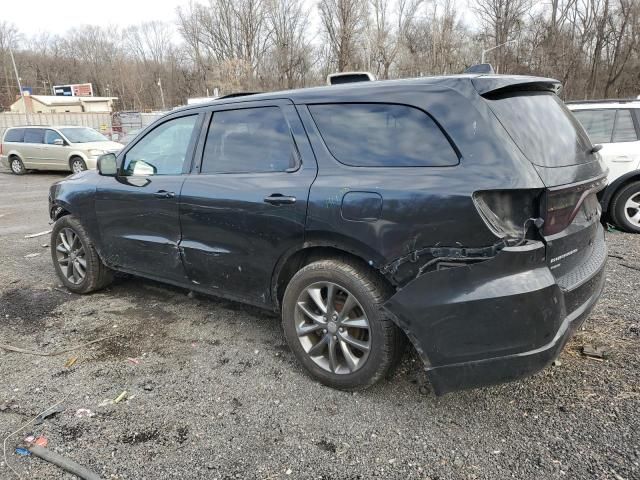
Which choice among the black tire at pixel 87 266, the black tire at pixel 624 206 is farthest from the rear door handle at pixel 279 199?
the black tire at pixel 624 206

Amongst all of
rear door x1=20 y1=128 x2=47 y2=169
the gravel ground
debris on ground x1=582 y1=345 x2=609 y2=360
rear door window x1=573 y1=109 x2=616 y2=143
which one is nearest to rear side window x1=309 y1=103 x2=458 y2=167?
the gravel ground

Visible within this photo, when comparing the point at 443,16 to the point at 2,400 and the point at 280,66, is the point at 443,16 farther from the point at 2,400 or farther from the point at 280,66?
the point at 2,400

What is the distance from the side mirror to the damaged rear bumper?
2.83 m

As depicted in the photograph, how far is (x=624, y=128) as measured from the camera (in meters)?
6.50

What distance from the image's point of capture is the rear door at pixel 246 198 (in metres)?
2.97

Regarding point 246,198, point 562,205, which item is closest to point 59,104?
point 246,198

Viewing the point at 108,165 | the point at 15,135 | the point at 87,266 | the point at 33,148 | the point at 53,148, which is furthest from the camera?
the point at 15,135

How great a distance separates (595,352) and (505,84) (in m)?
1.91

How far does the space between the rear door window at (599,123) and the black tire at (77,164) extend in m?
13.9

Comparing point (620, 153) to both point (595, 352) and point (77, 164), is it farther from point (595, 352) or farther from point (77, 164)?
point (77, 164)

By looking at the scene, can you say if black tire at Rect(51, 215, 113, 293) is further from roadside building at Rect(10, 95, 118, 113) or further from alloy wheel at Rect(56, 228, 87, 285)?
roadside building at Rect(10, 95, 118, 113)

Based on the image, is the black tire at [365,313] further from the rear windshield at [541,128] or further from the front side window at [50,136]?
the front side window at [50,136]

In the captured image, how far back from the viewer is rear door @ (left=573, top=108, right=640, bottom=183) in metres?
6.38

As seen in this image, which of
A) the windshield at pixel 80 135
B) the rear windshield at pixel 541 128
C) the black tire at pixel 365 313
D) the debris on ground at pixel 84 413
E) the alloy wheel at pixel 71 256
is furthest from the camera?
the windshield at pixel 80 135
